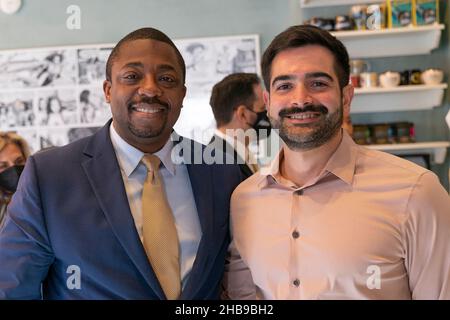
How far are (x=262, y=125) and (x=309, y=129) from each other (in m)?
0.77

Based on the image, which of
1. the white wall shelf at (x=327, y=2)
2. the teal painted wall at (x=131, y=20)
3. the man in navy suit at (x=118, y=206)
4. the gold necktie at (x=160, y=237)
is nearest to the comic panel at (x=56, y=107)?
the teal painted wall at (x=131, y=20)

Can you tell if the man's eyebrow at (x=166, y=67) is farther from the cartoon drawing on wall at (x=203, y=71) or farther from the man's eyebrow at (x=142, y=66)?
the cartoon drawing on wall at (x=203, y=71)

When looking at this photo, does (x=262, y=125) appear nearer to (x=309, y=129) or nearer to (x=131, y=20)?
(x=131, y=20)

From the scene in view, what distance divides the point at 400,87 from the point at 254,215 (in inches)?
54.4

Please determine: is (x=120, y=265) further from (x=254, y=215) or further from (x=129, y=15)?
(x=129, y=15)

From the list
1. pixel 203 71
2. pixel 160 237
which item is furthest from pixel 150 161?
pixel 203 71

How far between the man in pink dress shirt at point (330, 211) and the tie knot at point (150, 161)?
0.61 feet

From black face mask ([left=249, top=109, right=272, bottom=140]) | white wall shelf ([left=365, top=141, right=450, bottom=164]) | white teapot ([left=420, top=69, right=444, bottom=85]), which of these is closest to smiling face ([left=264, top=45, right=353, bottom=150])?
black face mask ([left=249, top=109, right=272, bottom=140])

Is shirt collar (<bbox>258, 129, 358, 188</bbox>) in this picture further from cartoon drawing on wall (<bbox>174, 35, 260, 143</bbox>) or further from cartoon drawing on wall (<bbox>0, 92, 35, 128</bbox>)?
cartoon drawing on wall (<bbox>0, 92, 35, 128</bbox>)

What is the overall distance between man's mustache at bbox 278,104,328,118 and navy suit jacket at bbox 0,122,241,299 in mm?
273

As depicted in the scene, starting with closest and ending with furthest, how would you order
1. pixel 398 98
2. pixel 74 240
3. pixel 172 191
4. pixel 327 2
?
pixel 74 240 → pixel 172 191 → pixel 327 2 → pixel 398 98

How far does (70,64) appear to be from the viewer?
1.19 m

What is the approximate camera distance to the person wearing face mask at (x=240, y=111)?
158 cm

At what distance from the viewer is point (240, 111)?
1650mm
